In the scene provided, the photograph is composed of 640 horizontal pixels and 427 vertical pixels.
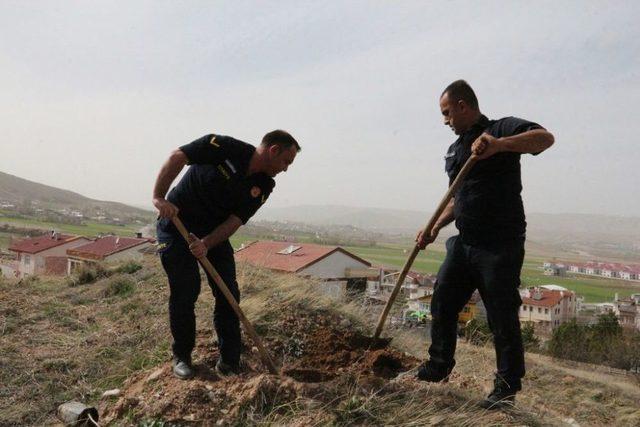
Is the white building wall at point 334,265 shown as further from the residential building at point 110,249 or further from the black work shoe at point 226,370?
the black work shoe at point 226,370

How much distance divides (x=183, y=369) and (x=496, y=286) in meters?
2.08

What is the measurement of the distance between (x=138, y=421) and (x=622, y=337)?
87.8 feet

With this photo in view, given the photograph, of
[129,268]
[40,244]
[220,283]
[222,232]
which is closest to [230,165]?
[222,232]

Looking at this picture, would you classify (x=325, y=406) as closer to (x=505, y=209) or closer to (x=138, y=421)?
(x=138, y=421)

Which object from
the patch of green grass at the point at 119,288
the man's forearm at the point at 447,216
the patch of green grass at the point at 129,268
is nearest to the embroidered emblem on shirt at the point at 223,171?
the man's forearm at the point at 447,216

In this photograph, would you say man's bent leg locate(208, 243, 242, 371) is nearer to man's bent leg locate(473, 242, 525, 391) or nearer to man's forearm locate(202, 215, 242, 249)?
man's forearm locate(202, 215, 242, 249)

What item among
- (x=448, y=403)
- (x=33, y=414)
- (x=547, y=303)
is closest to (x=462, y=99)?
(x=448, y=403)

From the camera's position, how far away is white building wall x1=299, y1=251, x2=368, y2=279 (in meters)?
19.4

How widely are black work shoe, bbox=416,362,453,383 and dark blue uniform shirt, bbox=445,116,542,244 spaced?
954mm

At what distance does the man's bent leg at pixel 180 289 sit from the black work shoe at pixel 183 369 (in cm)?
2

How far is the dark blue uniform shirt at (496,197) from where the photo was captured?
2717 millimetres

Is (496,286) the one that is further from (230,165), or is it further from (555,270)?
(555,270)

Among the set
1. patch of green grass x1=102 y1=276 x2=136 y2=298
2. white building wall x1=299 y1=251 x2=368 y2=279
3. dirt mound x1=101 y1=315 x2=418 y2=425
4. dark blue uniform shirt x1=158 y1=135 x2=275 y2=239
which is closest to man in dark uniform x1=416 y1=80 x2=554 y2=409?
dirt mound x1=101 y1=315 x2=418 y2=425

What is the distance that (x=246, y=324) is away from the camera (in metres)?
3.19
